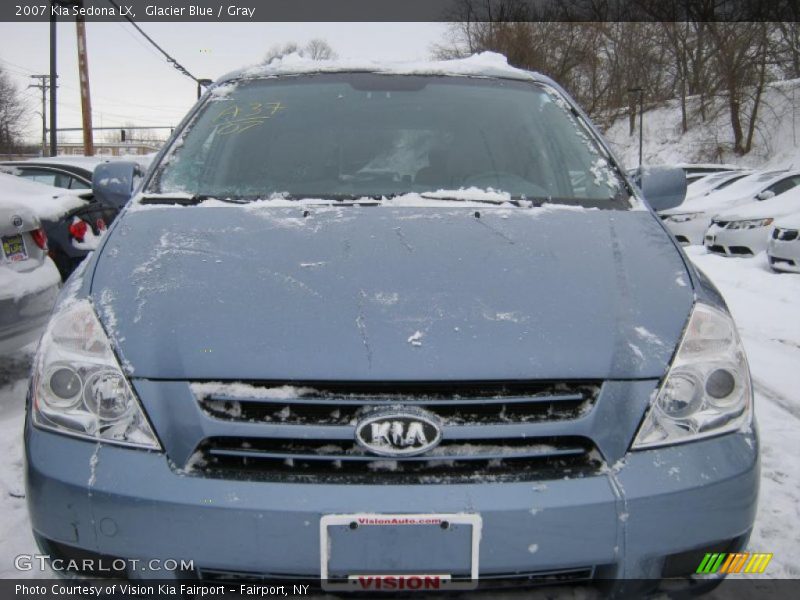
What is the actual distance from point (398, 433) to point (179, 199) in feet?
4.23

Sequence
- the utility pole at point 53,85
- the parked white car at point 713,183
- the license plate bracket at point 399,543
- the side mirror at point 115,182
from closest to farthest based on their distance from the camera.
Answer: the license plate bracket at point 399,543
the side mirror at point 115,182
the parked white car at point 713,183
the utility pole at point 53,85

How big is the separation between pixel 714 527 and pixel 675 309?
0.53 meters

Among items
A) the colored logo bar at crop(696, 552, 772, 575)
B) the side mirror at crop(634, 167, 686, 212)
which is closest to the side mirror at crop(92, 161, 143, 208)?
the side mirror at crop(634, 167, 686, 212)

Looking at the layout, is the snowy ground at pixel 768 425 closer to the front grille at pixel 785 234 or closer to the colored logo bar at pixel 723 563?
the colored logo bar at pixel 723 563

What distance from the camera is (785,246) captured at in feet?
27.2

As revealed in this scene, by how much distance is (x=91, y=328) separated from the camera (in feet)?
5.59

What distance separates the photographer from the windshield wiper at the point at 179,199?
234 cm

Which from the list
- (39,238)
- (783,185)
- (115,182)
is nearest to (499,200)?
(115,182)

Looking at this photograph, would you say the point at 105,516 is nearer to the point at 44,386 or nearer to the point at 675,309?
the point at 44,386

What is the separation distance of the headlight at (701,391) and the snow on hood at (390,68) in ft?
5.77

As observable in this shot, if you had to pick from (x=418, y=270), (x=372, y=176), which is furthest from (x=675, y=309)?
(x=372, y=176)

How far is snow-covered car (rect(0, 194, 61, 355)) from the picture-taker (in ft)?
12.0

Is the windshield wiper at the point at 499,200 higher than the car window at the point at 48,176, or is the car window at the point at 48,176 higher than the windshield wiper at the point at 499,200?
the windshield wiper at the point at 499,200

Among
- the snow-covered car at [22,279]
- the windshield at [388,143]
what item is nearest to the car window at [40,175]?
the snow-covered car at [22,279]
